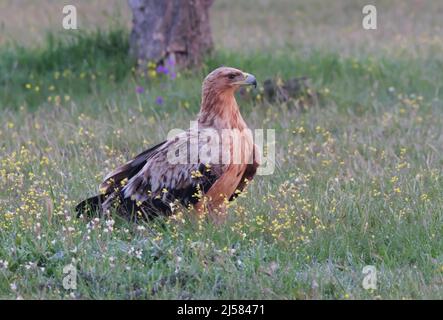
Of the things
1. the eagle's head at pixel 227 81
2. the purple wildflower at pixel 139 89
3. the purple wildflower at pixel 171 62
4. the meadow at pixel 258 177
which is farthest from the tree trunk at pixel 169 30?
the eagle's head at pixel 227 81

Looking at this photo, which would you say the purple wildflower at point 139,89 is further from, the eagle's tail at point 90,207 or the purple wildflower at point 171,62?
the eagle's tail at point 90,207

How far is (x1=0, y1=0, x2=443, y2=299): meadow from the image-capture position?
5.65 m

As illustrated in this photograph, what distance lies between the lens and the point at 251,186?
7367 millimetres

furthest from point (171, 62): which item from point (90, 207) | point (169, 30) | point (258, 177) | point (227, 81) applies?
point (90, 207)

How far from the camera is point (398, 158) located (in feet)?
26.9

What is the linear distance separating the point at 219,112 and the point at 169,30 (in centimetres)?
459

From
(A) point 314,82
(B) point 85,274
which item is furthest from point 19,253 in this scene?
(A) point 314,82

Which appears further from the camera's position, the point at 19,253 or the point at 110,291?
the point at 19,253

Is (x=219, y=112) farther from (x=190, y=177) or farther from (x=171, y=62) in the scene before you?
(x=171, y=62)

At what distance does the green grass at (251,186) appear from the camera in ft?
18.5
